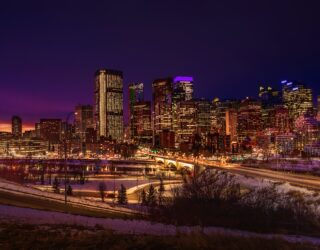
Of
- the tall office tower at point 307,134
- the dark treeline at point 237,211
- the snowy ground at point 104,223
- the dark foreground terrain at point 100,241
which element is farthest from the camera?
the tall office tower at point 307,134

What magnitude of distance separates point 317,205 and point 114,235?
18.5 m

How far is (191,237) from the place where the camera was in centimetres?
1440

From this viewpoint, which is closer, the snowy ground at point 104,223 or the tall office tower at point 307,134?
the snowy ground at point 104,223

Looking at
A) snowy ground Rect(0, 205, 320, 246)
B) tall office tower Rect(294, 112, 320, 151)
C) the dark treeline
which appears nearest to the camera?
snowy ground Rect(0, 205, 320, 246)

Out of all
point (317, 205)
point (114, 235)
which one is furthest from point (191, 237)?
point (317, 205)

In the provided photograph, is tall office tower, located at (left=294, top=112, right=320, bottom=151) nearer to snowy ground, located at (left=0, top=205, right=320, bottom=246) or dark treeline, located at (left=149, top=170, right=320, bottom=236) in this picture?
dark treeline, located at (left=149, top=170, right=320, bottom=236)

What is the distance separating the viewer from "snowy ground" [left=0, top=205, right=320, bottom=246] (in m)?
17.2

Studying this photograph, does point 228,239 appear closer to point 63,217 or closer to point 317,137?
point 63,217

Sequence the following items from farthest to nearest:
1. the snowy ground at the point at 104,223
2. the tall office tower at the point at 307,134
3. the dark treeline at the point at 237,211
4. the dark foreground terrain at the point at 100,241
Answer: the tall office tower at the point at 307,134 < the dark treeline at the point at 237,211 < the snowy ground at the point at 104,223 < the dark foreground terrain at the point at 100,241

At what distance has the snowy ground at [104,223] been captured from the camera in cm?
1716

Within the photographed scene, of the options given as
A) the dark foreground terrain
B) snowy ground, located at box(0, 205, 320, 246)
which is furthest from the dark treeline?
the dark foreground terrain

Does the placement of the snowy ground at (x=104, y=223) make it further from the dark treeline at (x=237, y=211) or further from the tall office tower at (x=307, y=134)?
the tall office tower at (x=307, y=134)

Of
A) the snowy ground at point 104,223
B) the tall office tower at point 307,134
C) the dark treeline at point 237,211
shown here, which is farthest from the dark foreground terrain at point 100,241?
the tall office tower at point 307,134

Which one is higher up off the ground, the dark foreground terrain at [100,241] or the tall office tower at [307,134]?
the tall office tower at [307,134]
